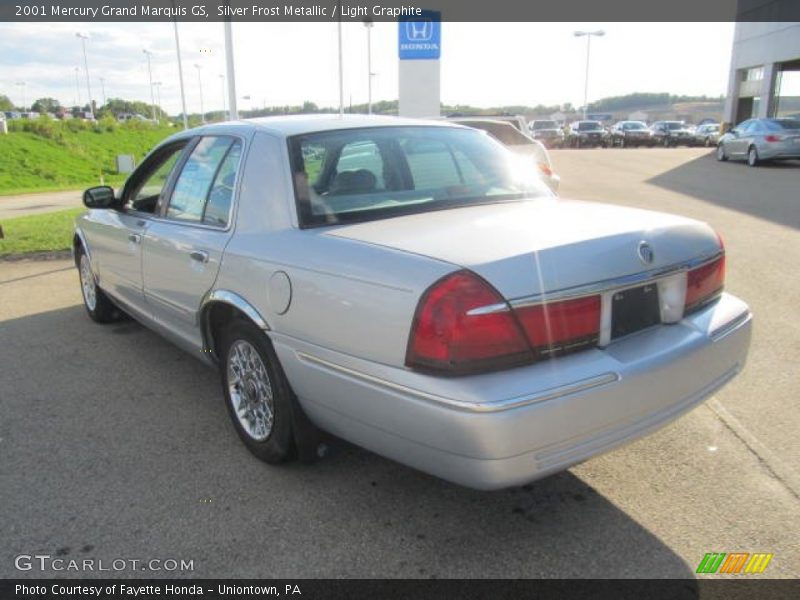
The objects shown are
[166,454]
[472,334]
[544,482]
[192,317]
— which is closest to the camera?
[472,334]

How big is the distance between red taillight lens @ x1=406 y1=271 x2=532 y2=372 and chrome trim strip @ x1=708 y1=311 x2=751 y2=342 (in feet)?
3.47

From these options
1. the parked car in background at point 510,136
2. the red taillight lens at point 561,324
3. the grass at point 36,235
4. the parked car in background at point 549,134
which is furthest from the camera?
the parked car in background at point 549,134

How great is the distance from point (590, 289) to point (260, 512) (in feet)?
5.59

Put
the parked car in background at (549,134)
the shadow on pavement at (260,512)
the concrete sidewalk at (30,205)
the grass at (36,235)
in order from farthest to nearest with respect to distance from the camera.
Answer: the parked car in background at (549,134) → the concrete sidewalk at (30,205) → the grass at (36,235) → the shadow on pavement at (260,512)

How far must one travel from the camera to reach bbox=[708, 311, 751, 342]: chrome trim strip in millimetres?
2938

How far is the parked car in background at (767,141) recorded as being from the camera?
66.1ft

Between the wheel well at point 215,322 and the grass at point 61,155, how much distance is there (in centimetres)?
2629

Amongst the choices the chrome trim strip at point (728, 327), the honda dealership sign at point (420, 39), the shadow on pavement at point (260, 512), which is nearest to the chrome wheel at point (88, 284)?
the shadow on pavement at point (260, 512)

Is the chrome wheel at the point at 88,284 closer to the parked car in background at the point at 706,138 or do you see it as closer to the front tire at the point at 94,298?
the front tire at the point at 94,298

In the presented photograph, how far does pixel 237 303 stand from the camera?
10.7 feet

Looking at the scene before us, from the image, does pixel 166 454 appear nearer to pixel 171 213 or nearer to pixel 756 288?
pixel 171 213

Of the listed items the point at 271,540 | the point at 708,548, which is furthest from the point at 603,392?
the point at 271,540

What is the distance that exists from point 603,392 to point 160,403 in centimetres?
287

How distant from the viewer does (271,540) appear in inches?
110
